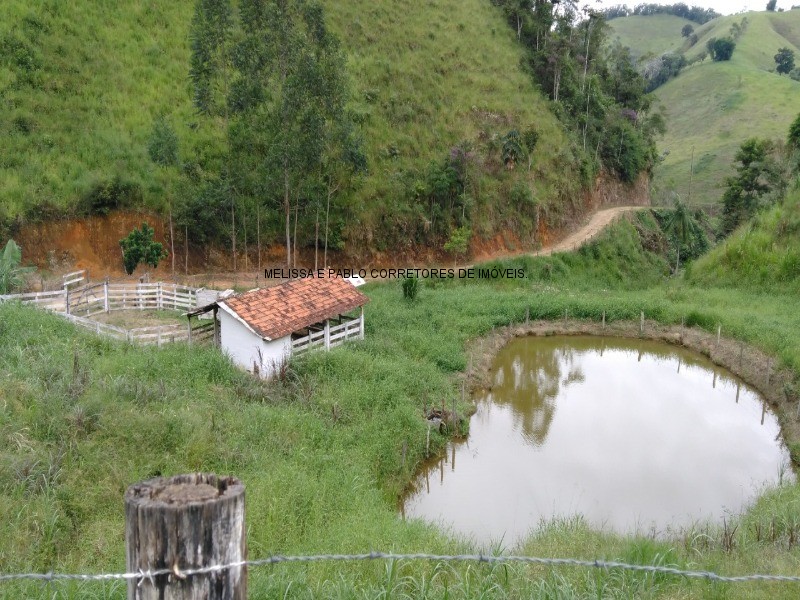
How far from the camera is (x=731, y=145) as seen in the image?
58.4 m

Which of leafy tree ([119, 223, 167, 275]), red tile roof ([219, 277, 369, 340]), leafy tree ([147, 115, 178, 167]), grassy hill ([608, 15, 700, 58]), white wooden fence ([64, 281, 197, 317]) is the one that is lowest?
white wooden fence ([64, 281, 197, 317])

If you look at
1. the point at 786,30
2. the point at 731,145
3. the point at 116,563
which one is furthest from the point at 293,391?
the point at 786,30

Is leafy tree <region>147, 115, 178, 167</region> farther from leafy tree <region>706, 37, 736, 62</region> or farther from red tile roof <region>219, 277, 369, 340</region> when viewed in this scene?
leafy tree <region>706, 37, 736, 62</region>

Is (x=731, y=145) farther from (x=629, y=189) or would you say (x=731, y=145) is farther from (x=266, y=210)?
(x=266, y=210)

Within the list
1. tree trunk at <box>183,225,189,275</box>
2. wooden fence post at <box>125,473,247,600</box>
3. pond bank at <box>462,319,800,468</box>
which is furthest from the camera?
tree trunk at <box>183,225,189,275</box>

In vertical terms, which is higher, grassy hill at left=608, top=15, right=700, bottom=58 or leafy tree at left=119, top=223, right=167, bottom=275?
grassy hill at left=608, top=15, right=700, bottom=58

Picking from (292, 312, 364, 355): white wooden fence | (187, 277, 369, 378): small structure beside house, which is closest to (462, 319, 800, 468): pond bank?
(292, 312, 364, 355): white wooden fence

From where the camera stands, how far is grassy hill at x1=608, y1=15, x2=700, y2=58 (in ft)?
336

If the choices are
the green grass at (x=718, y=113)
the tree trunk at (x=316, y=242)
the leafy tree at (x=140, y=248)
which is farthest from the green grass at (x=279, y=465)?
the green grass at (x=718, y=113)

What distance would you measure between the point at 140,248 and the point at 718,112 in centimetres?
6548

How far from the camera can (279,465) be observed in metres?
9.06

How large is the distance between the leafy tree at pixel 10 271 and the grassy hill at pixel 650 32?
101 metres

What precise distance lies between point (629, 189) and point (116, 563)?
132 feet

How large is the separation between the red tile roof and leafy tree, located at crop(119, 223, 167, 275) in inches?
289
